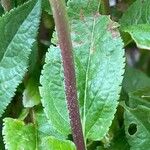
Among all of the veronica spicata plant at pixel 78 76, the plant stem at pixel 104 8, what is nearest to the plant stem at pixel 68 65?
the veronica spicata plant at pixel 78 76

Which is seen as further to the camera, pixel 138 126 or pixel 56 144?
pixel 138 126

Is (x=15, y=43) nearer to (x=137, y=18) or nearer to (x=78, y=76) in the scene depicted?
(x=78, y=76)

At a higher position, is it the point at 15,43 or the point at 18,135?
the point at 15,43

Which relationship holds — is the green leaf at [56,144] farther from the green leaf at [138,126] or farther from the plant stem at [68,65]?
the green leaf at [138,126]

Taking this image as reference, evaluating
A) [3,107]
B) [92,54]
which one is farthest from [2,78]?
[92,54]

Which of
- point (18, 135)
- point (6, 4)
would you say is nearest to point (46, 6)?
point (6, 4)
